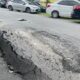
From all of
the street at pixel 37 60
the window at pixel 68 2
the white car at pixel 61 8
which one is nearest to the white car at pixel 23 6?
the white car at pixel 61 8

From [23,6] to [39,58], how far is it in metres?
28.9

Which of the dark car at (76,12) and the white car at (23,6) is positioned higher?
the dark car at (76,12)

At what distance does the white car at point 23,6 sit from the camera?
35.4 m

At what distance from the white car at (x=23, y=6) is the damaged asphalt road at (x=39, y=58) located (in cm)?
2434

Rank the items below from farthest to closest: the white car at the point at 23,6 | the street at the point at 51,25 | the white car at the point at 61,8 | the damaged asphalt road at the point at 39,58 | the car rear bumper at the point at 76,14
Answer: the white car at the point at 23,6 → the white car at the point at 61,8 → the car rear bumper at the point at 76,14 → the street at the point at 51,25 → the damaged asphalt road at the point at 39,58

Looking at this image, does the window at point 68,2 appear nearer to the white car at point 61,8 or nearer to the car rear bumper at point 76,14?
the white car at point 61,8

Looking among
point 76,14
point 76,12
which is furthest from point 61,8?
point 76,14

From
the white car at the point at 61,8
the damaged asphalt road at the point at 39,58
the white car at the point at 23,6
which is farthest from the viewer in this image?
the white car at the point at 23,6

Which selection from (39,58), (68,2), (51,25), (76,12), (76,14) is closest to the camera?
(39,58)

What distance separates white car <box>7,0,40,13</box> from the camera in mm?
35391

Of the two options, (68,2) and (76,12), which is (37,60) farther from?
(68,2)

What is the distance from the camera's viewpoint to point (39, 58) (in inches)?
313

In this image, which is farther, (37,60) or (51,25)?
(51,25)

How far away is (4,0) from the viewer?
44.3m
